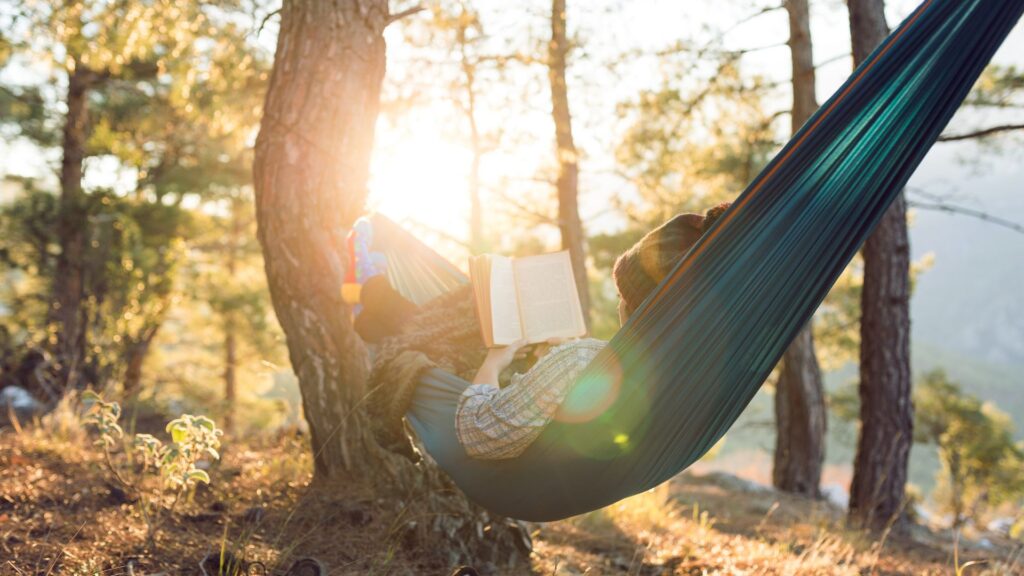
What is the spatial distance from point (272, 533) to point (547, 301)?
3.79 ft

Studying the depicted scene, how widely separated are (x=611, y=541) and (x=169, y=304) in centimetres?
517

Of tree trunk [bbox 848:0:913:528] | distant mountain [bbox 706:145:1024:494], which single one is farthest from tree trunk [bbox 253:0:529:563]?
distant mountain [bbox 706:145:1024:494]

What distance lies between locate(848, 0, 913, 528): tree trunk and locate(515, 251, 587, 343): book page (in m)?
3.31

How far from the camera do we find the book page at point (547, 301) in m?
1.71

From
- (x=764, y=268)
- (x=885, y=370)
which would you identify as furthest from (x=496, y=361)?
(x=885, y=370)

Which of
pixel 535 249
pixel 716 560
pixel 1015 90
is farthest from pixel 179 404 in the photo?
pixel 1015 90

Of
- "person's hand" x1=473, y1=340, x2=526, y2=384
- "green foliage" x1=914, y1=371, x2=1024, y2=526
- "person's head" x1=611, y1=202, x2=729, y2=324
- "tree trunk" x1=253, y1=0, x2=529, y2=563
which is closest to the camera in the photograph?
"person's head" x1=611, y1=202, x2=729, y2=324

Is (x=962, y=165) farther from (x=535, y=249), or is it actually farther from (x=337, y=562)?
(x=337, y=562)

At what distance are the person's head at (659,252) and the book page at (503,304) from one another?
0.28 meters

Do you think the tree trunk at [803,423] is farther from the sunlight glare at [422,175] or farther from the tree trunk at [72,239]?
the tree trunk at [72,239]

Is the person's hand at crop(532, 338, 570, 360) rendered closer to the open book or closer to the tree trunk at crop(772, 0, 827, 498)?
the open book

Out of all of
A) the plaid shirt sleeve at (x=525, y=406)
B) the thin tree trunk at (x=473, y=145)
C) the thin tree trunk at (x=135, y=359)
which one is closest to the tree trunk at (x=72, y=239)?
the thin tree trunk at (x=135, y=359)

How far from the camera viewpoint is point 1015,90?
502 cm

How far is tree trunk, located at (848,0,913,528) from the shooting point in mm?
4289
